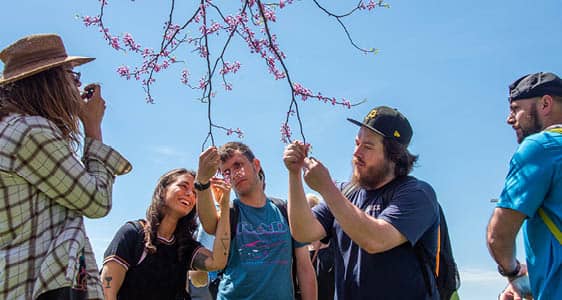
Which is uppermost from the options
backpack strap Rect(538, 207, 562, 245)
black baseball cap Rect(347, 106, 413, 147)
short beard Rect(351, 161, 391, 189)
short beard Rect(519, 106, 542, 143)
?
black baseball cap Rect(347, 106, 413, 147)

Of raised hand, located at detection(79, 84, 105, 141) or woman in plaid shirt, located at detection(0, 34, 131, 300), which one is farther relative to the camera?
raised hand, located at detection(79, 84, 105, 141)

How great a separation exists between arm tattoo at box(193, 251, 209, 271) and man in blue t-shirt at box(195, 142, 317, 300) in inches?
6.7

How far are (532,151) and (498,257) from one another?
515 mm

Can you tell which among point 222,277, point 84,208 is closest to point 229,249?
point 222,277

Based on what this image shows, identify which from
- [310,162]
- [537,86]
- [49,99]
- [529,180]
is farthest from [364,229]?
[49,99]

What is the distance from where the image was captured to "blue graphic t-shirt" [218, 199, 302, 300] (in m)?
3.43

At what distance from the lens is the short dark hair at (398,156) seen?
3.06 m

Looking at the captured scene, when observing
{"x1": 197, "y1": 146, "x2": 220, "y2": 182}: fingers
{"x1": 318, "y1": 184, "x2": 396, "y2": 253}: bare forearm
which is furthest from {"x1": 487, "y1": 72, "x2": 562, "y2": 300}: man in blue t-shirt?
{"x1": 197, "y1": 146, "x2": 220, "y2": 182}: fingers

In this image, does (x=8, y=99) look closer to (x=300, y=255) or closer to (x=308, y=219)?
(x=308, y=219)

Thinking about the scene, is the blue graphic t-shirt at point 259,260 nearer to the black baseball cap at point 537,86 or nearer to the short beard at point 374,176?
the short beard at point 374,176

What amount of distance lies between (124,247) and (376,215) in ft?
Result: 5.09

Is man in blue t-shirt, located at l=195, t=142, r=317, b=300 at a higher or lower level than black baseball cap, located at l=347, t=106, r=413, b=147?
lower

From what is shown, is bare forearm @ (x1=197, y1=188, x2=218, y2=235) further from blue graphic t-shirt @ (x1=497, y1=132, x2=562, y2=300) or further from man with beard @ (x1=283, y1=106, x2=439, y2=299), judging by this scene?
blue graphic t-shirt @ (x1=497, y1=132, x2=562, y2=300)

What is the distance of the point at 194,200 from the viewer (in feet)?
12.4
